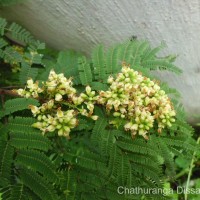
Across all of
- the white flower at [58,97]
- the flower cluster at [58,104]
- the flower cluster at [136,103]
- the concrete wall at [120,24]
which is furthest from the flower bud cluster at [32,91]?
the concrete wall at [120,24]

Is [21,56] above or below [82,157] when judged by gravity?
above

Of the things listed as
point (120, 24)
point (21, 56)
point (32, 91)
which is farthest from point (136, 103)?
point (120, 24)

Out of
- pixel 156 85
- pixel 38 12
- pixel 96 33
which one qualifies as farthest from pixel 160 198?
pixel 38 12

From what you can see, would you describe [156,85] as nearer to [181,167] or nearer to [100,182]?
[100,182]

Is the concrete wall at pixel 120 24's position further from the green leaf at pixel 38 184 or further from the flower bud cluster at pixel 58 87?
the green leaf at pixel 38 184

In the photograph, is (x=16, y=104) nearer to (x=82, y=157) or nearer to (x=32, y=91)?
(x=32, y=91)

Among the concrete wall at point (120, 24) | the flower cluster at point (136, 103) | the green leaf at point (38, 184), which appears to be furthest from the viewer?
the concrete wall at point (120, 24)

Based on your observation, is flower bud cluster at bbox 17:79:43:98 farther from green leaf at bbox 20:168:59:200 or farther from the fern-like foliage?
green leaf at bbox 20:168:59:200

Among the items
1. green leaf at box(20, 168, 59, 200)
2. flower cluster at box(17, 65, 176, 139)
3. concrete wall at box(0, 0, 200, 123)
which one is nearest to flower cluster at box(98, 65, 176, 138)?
flower cluster at box(17, 65, 176, 139)
